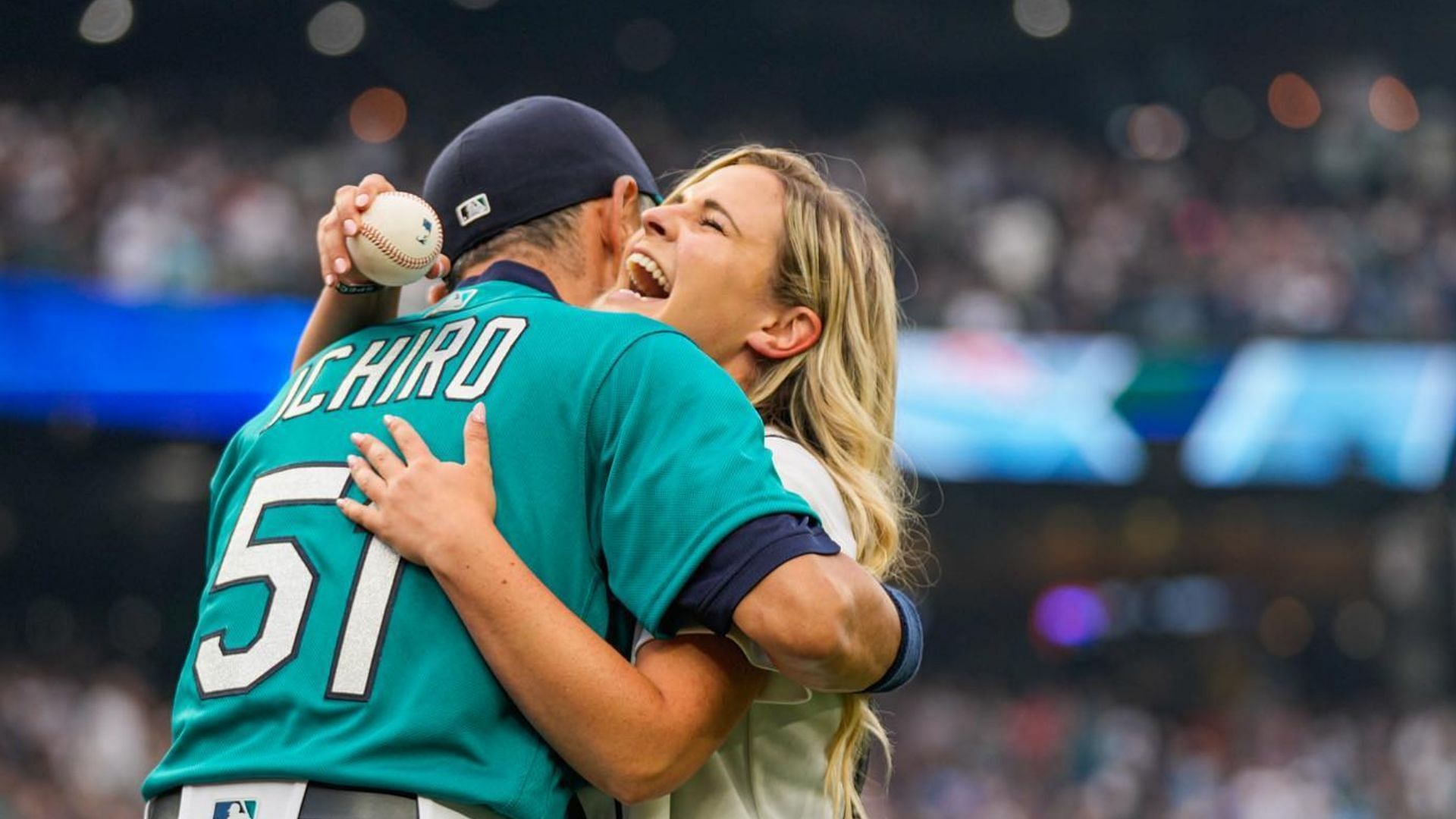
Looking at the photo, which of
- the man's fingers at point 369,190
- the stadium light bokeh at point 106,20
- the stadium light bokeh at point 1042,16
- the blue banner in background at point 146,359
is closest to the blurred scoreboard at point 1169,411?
the blue banner in background at point 146,359

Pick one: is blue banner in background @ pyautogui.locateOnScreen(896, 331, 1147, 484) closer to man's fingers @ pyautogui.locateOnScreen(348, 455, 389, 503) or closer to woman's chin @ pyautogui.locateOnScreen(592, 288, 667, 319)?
woman's chin @ pyautogui.locateOnScreen(592, 288, 667, 319)

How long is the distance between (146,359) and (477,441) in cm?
1303

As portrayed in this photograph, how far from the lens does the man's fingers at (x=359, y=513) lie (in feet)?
7.44

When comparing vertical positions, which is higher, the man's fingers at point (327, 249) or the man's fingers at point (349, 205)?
the man's fingers at point (349, 205)

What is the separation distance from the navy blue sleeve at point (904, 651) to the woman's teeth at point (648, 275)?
2.60ft

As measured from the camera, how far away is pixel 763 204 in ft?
9.75

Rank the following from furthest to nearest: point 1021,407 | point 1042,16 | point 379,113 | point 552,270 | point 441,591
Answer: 1. point 1042,16
2. point 379,113
3. point 1021,407
4. point 552,270
5. point 441,591

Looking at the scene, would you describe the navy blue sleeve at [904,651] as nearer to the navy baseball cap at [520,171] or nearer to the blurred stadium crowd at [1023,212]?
the navy baseball cap at [520,171]

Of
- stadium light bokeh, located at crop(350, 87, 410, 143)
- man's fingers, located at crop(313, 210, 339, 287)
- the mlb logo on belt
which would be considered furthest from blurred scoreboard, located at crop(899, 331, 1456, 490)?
the mlb logo on belt

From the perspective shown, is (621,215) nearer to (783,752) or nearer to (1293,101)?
(783,752)

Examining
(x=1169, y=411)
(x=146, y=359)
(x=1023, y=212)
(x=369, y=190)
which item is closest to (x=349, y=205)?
(x=369, y=190)

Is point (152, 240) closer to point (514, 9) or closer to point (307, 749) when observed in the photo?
point (514, 9)

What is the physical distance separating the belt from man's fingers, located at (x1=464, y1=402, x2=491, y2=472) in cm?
46

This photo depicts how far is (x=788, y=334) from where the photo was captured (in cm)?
297
